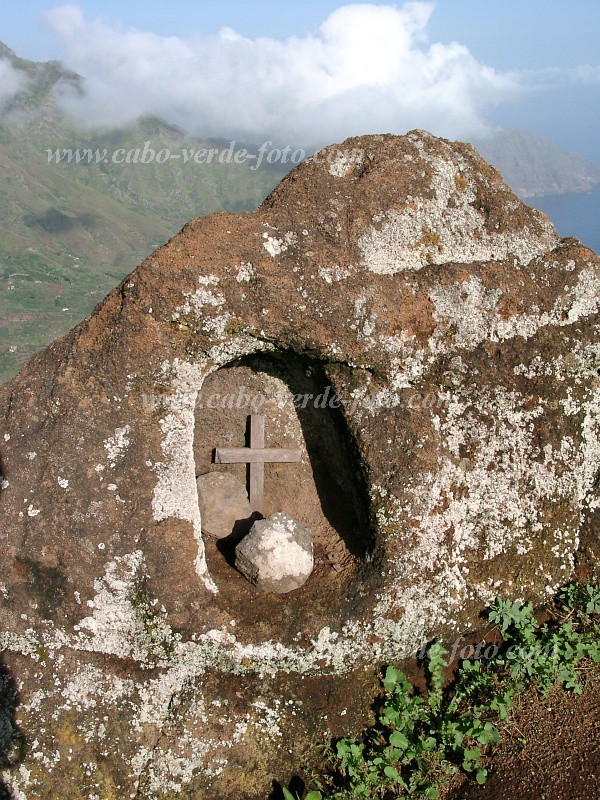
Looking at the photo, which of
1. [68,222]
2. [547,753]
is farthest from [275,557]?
[68,222]

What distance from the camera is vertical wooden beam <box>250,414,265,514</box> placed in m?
6.29

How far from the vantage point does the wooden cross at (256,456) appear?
20.6 ft

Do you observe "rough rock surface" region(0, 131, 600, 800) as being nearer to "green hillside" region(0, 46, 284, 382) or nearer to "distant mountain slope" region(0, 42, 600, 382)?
"green hillside" region(0, 46, 284, 382)

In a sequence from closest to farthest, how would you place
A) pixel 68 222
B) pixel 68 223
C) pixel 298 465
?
pixel 298 465 < pixel 68 223 < pixel 68 222

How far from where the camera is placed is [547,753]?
491cm

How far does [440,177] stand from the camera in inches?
237

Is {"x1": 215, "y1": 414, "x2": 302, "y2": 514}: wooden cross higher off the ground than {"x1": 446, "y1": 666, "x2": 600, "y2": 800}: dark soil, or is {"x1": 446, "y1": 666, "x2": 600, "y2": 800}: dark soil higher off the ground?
{"x1": 215, "y1": 414, "x2": 302, "y2": 514}: wooden cross

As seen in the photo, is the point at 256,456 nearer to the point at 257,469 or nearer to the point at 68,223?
the point at 257,469

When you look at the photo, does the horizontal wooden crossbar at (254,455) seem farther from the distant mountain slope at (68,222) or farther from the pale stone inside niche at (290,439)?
the distant mountain slope at (68,222)

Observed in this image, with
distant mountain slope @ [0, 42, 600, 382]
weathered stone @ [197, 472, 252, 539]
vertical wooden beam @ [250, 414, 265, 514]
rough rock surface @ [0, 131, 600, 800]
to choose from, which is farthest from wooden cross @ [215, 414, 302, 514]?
distant mountain slope @ [0, 42, 600, 382]

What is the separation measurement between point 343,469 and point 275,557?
3.64 feet

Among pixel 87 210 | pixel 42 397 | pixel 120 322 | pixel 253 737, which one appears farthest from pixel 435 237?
pixel 87 210

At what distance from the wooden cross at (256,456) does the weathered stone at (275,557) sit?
77cm

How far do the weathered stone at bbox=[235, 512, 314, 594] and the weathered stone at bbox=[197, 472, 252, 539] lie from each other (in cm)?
53
